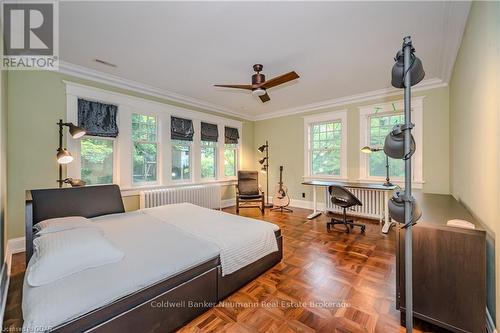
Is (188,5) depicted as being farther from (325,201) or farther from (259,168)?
(259,168)

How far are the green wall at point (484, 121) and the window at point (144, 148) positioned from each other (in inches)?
177

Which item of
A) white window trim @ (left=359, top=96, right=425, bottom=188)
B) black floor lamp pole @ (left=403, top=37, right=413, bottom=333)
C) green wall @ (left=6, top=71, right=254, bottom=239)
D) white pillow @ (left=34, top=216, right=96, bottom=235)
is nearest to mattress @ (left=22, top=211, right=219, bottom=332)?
white pillow @ (left=34, top=216, right=96, bottom=235)

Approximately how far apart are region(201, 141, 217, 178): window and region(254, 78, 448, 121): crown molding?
1.87 meters

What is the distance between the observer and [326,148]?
5039 mm

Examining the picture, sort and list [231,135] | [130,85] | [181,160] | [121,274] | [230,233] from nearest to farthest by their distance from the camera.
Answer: [121,274] < [230,233] < [130,85] < [181,160] < [231,135]

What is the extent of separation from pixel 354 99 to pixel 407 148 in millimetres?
3950

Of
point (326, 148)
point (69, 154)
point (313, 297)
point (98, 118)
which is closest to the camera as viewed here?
point (313, 297)

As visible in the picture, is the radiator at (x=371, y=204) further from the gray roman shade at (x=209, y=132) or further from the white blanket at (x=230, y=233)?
the gray roman shade at (x=209, y=132)

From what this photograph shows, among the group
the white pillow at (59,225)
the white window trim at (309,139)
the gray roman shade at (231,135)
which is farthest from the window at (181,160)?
the white window trim at (309,139)

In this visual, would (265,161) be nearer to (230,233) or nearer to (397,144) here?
(230,233)

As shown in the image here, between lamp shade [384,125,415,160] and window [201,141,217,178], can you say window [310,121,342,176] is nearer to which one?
window [201,141,217,178]

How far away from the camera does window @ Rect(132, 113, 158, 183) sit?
3.96 m

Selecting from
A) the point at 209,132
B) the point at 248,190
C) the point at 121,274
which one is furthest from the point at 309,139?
the point at 121,274

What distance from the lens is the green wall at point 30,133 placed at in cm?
273
